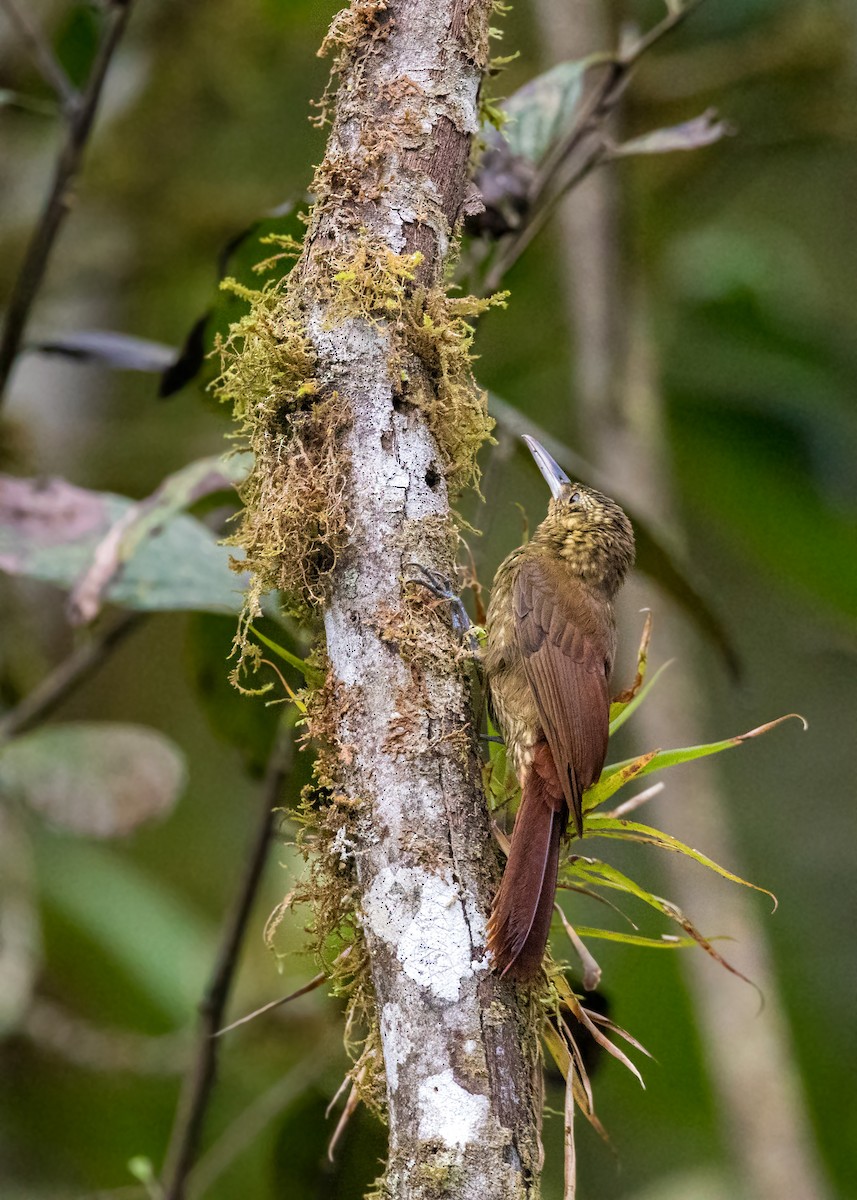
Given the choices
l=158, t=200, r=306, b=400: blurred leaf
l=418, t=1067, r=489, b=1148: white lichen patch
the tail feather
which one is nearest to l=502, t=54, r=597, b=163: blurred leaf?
l=158, t=200, r=306, b=400: blurred leaf

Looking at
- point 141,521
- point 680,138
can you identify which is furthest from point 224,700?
point 680,138

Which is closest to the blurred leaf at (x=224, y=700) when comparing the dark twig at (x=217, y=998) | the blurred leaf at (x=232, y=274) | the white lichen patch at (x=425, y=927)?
the dark twig at (x=217, y=998)

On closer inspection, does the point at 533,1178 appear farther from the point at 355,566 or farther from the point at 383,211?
the point at 383,211

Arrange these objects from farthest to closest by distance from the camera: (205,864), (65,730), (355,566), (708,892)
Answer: (205,864) → (708,892) → (65,730) → (355,566)

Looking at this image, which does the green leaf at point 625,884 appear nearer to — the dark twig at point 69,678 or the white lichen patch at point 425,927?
the white lichen patch at point 425,927

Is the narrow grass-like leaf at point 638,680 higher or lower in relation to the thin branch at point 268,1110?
higher

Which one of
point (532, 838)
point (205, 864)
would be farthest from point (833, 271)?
point (532, 838)

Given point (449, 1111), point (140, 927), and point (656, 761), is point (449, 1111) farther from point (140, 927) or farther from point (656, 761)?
point (140, 927)
